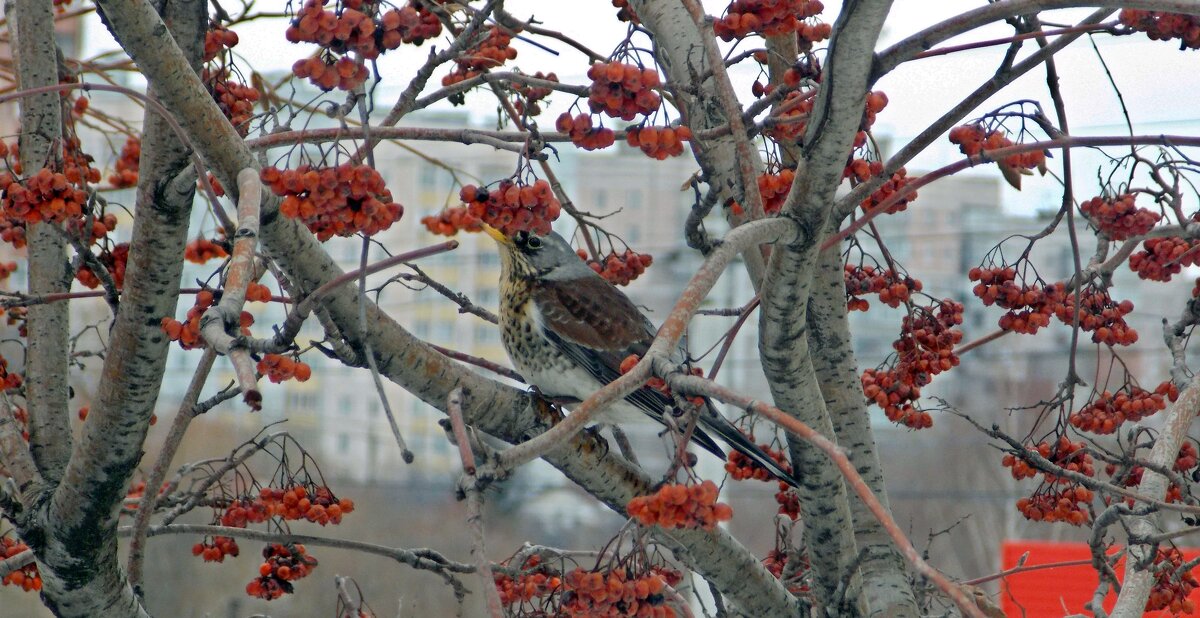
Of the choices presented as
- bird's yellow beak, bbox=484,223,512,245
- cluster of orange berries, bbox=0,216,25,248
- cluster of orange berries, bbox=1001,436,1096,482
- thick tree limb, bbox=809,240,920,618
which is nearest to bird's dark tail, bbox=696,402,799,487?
thick tree limb, bbox=809,240,920,618

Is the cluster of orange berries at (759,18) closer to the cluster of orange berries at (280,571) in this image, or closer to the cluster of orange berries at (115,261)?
the cluster of orange berries at (115,261)

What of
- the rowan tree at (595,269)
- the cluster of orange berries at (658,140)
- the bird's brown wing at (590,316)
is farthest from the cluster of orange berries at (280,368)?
the bird's brown wing at (590,316)

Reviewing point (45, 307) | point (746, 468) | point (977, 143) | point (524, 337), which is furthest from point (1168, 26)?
point (45, 307)

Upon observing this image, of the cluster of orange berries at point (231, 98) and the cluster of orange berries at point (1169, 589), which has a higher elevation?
the cluster of orange berries at point (231, 98)

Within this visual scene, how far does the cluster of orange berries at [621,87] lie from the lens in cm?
109

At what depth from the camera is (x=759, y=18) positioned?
1273 millimetres

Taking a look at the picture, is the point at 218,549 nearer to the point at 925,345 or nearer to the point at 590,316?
the point at 590,316

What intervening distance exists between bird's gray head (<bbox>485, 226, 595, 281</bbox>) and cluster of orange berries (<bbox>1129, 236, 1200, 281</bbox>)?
42.2 inches

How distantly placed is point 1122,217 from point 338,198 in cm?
109

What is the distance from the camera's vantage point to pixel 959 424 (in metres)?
11.0

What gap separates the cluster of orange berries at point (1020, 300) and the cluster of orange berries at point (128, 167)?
160 centimetres

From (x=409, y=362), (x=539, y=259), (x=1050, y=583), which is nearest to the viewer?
(x=409, y=362)

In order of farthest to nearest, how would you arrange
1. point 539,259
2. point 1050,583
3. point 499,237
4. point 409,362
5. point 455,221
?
point 1050,583 < point 539,259 < point 499,237 < point 409,362 < point 455,221

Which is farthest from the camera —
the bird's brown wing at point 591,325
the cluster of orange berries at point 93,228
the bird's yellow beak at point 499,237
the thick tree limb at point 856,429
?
the bird's brown wing at point 591,325
